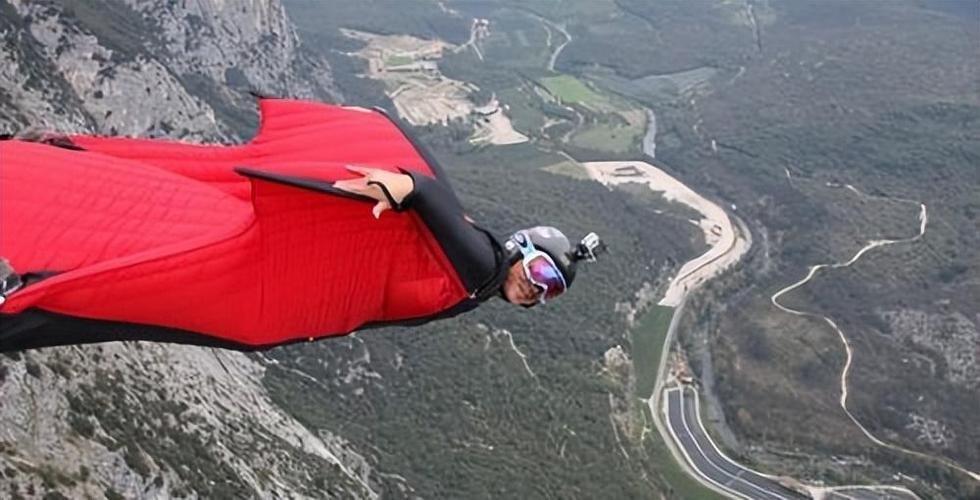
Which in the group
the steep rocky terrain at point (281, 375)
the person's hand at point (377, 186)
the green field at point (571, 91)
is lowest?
the green field at point (571, 91)

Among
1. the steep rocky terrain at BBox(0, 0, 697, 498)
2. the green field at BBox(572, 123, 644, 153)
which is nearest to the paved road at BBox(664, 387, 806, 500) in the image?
the steep rocky terrain at BBox(0, 0, 697, 498)

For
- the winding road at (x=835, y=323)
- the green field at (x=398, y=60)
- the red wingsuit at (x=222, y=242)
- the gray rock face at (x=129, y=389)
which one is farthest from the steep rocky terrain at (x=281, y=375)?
the green field at (x=398, y=60)

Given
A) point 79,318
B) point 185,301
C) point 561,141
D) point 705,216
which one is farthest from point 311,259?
point 561,141

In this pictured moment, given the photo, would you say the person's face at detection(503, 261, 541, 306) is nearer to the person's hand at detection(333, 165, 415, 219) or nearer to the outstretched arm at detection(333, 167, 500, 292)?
the outstretched arm at detection(333, 167, 500, 292)

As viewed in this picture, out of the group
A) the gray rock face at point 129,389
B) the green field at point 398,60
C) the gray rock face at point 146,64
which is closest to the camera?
the gray rock face at point 129,389

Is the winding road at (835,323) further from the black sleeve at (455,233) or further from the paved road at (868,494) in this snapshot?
the black sleeve at (455,233)

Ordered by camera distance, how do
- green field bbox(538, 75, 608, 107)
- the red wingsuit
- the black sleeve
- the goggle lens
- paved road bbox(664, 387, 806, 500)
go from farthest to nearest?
green field bbox(538, 75, 608, 107), paved road bbox(664, 387, 806, 500), the goggle lens, the black sleeve, the red wingsuit
